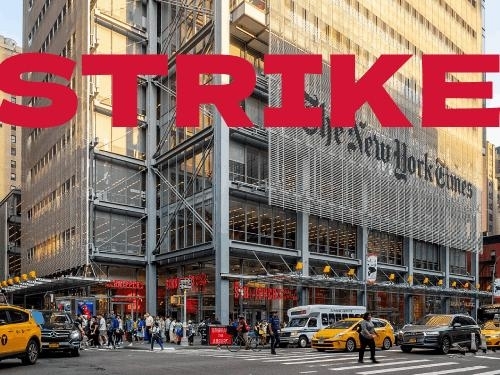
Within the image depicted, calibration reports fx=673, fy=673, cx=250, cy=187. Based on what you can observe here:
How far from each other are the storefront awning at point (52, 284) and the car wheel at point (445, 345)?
2547 cm

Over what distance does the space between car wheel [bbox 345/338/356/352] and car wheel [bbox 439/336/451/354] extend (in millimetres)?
3765

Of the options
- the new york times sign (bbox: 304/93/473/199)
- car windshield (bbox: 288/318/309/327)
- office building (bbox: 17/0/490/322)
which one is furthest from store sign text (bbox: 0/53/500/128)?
car windshield (bbox: 288/318/309/327)

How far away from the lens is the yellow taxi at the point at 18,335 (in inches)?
734

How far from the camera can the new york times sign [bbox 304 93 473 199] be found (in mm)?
49750

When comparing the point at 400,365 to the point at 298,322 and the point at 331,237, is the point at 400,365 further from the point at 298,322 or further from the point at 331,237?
the point at 331,237

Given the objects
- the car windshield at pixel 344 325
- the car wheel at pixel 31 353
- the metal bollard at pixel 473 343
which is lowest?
the metal bollard at pixel 473 343

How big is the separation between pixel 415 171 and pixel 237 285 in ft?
79.9

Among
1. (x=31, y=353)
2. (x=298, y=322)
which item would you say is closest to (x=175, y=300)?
(x=298, y=322)

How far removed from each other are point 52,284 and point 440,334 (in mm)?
32356

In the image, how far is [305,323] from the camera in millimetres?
34031

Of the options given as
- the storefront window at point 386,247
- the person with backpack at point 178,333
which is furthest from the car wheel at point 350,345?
the storefront window at point 386,247

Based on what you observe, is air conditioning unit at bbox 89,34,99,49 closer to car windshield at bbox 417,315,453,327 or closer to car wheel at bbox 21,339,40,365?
car windshield at bbox 417,315,453,327

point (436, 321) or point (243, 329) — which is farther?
point (243, 329)

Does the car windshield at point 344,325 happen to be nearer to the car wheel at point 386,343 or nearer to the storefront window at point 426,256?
the car wheel at point 386,343
